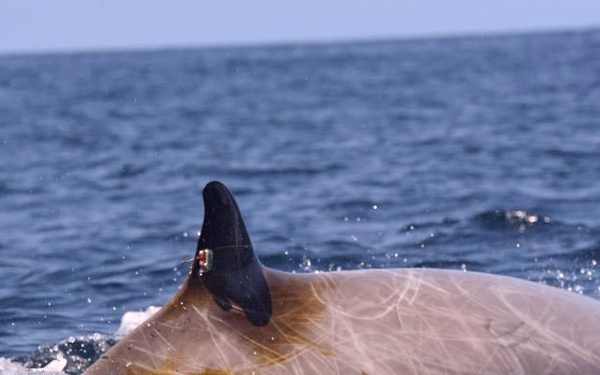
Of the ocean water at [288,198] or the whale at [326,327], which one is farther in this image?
the ocean water at [288,198]

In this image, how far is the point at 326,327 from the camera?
8445mm

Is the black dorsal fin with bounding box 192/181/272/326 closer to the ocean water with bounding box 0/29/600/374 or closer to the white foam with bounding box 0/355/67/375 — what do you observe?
the ocean water with bounding box 0/29/600/374

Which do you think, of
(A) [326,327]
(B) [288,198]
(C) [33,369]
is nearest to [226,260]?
(A) [326,327]

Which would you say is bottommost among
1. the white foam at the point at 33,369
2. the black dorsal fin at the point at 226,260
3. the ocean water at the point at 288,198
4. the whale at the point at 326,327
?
the ocean water at the point at 288,198

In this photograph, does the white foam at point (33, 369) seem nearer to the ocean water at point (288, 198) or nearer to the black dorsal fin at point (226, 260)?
the ocean water at point (288, 198)

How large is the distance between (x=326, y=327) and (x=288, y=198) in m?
14.1

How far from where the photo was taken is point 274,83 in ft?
266

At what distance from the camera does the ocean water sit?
1524 cm

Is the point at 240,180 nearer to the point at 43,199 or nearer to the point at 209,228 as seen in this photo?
the point at 43,199

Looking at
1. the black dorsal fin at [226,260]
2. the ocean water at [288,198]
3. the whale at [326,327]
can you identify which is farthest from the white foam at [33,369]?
the black dorsal fin at [226,260]

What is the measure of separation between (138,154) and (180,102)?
29652 mm

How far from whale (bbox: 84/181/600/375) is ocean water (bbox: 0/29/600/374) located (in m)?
1.04

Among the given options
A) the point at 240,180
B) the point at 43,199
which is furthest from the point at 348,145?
the point at 43,199

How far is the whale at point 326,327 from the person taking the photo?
8.22 metres
